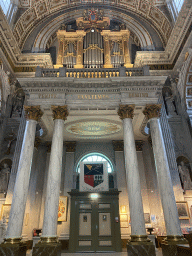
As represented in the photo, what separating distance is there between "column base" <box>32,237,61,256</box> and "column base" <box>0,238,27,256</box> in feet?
1.56

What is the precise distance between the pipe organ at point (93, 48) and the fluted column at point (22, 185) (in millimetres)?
5413

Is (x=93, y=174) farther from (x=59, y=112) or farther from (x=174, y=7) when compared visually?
(x=174, y=7)

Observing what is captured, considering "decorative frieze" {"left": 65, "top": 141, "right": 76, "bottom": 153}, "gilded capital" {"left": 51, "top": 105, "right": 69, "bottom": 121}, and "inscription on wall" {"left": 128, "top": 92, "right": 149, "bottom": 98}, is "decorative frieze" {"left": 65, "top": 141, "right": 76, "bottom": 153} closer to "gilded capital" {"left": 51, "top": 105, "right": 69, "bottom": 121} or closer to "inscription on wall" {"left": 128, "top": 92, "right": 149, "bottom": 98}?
"gilded capital" {"left": 51, "top": 105, "right": 69, "bottom": 121}

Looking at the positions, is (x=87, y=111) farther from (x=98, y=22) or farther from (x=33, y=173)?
(x=98, y=22)

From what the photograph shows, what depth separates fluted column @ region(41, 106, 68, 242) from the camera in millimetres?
6602

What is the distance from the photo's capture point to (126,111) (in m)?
8.43

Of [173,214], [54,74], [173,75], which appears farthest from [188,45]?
[173,214]

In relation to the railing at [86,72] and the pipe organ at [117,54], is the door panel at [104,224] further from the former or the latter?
the pipe organ at [117,54]

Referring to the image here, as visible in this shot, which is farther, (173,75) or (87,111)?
(173,75)

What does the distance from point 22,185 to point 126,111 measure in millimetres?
4849

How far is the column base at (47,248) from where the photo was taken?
20.1 ft

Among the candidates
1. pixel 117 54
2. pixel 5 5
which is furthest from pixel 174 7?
pixel 5 5

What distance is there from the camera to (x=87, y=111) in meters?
9.13

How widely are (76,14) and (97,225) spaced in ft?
45.5
